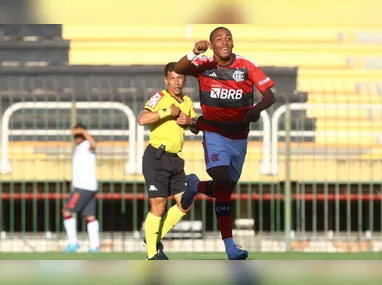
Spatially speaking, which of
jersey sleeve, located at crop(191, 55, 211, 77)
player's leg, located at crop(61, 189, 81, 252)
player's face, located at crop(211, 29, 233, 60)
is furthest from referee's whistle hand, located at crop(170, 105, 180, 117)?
player's leg, located at crop(61, 189, 81, 252)

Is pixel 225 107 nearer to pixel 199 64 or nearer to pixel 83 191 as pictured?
pixel 199 64

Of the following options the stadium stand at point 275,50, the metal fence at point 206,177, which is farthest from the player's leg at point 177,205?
the stadium stand at point 275,50

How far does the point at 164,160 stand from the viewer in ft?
23.1

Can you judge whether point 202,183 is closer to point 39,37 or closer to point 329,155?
point 329,155

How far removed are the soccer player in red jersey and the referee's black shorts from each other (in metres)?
1.10

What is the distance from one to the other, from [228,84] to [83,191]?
5.43 m

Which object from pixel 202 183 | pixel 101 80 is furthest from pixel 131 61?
pixel 202 183

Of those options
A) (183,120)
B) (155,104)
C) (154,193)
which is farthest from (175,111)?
(154,193)

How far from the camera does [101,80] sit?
14.7 metres

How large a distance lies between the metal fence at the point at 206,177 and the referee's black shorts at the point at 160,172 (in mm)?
4019

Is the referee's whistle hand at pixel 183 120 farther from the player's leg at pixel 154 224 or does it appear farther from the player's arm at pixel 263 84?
the player's arm at pixel 263 84

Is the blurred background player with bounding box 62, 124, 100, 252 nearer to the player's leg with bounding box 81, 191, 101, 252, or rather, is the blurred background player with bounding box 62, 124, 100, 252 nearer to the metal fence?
the player's leg with bounding box 81, 191, 101, 252

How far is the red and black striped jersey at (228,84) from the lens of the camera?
5.58 m

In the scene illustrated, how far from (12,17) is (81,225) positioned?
11.9 metres
